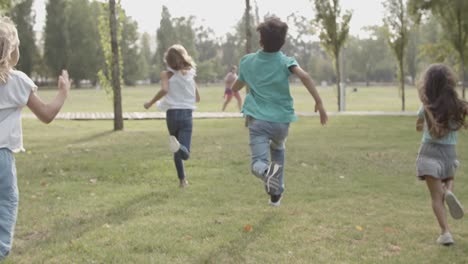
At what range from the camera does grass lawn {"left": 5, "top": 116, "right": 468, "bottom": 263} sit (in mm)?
4766

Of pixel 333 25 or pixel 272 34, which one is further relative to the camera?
pixel 333 25

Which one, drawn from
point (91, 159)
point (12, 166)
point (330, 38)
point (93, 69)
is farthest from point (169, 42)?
point (12, 166)

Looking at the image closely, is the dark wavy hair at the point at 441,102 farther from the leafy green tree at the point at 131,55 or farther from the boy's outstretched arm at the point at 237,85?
the leafy green tree at the point at 131,55

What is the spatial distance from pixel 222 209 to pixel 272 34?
204 cm

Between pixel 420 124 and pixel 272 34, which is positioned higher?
pixel 272 34

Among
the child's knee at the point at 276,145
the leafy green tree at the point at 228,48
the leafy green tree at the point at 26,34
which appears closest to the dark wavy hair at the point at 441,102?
the child's knee at the point at 276,145

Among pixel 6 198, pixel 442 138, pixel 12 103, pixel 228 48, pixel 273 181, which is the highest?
pixel 228 48

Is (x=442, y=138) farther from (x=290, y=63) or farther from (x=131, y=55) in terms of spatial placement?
(x=131, y=55)

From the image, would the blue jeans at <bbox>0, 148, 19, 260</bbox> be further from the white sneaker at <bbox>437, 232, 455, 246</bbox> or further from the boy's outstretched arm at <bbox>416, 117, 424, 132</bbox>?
the white sneaker at <bbox>437, 232, 455, 246</bbox>

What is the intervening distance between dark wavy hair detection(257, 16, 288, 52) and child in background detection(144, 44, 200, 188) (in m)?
1.82

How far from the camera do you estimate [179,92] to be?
7.39 metres

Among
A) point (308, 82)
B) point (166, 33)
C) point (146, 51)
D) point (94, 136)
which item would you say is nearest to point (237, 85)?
point (308, 82)

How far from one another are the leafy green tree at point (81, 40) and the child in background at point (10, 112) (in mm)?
82750

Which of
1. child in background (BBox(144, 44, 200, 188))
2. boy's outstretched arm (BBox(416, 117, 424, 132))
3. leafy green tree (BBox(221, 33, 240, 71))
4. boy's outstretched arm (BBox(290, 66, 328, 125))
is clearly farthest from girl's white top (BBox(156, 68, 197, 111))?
leafy green tree (BBox(221, 33, 240, 71))
